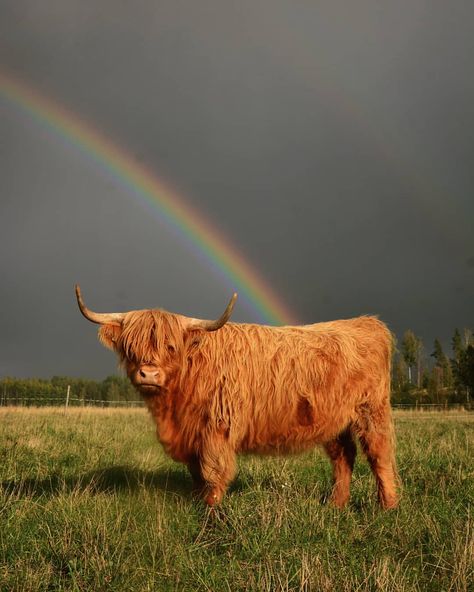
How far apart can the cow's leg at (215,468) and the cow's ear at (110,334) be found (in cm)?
130

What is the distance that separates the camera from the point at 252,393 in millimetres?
5145

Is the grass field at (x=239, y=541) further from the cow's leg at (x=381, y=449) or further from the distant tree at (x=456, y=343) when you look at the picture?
the distant tree at (x=456, y=343)

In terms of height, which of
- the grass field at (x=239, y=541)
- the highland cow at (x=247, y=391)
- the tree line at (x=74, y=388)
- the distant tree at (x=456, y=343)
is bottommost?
the tree line at (x=74, y=388)

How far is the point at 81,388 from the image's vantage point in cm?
11262

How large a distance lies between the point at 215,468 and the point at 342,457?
1852mm

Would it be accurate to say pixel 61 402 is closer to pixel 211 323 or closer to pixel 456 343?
pixel 211 323

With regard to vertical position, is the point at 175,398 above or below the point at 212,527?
above

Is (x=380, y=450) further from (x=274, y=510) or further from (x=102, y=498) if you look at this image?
(x=102, y=498)

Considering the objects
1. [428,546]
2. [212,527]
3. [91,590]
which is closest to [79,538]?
[91,590]

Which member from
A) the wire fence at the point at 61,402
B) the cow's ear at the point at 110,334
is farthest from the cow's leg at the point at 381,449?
the wire fence at the point at 61,402

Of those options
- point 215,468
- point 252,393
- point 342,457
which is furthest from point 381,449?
point 215,468

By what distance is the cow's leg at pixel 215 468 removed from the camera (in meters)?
4.70

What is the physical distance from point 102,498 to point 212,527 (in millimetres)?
1108

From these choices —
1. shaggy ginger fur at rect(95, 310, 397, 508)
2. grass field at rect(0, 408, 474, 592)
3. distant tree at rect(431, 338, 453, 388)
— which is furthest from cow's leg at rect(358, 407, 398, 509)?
distant tree at rect(431, 338, 453, 388)
